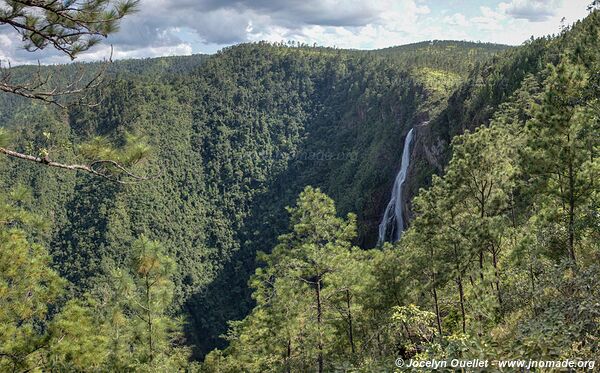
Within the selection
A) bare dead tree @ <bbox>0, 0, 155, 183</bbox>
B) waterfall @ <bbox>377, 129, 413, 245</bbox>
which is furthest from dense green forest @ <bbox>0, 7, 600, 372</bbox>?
waterfall @ <bbox>377, 129, 413, 245</bbox>

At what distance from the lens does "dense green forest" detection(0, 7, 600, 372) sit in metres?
8.56

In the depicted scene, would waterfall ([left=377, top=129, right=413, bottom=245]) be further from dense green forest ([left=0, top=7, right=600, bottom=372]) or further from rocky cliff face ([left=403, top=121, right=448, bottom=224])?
dense green forest ([left=0, top=7, right=600, bottom=372])

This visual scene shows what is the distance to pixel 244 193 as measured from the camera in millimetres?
122062

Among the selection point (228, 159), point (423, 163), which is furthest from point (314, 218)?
point (228, 159)

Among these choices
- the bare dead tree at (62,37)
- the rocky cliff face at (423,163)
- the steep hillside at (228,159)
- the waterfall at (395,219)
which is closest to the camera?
the bare dead tree at (62,37)

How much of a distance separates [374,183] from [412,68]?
43.5 meters

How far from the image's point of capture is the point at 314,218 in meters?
14.3

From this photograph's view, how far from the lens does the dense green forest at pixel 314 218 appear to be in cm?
856

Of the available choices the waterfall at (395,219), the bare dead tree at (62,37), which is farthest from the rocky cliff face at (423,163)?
the bare dead tree at (62,37)

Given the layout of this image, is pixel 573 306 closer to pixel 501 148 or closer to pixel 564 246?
pixel 564 246

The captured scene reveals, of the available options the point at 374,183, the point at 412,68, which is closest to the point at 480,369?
the point at 374,183

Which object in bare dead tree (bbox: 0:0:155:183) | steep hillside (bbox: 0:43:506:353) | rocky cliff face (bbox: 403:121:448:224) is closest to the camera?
bare dead tree (bbox: 0:0:155:183)

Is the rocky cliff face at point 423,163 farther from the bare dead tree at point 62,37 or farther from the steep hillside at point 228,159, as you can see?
the bare dead tree at point 62,37

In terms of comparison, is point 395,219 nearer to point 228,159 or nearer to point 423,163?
point 423,163
